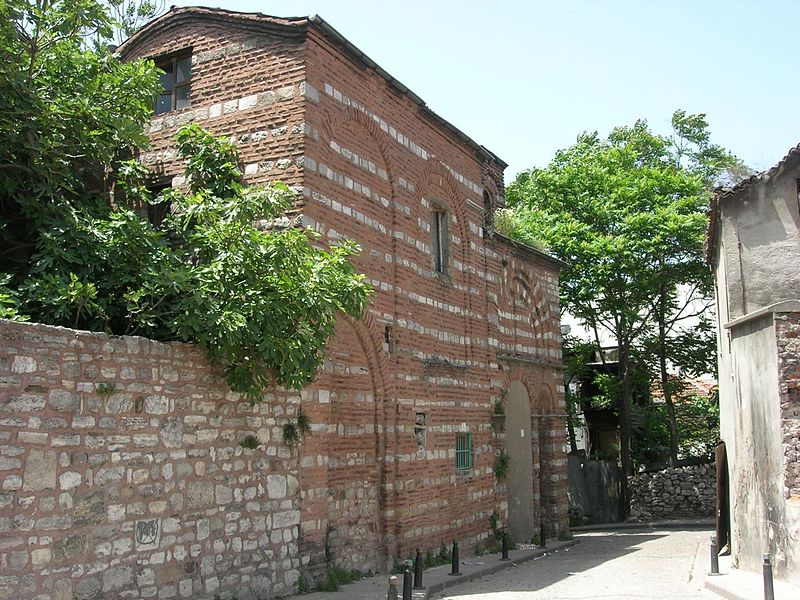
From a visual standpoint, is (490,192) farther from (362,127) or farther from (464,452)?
(464,452)

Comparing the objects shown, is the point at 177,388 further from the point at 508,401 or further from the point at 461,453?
the point at 508,401

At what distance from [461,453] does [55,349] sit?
30.8 feet

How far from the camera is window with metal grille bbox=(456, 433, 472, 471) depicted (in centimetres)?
1538

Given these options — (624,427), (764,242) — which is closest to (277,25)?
(764,242)

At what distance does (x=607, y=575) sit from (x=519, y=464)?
484cm

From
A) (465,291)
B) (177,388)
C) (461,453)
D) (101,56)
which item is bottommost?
(461,453)

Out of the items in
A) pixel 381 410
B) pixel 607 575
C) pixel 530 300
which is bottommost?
pixel 607 575

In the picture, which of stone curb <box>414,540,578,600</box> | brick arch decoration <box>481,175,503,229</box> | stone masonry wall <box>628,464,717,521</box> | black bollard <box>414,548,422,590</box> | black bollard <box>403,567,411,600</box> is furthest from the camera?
stone masonry wall <box>628,464,717,521</box>

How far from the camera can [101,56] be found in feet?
33.7

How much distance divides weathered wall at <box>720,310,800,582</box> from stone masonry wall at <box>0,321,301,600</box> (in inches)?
250

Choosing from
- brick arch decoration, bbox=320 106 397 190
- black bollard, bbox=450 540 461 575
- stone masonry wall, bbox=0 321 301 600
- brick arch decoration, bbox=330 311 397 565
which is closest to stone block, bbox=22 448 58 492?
stone masonry wall, bbox=0 321 301 600

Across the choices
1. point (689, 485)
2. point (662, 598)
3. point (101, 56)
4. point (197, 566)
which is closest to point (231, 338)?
point (197, 566)

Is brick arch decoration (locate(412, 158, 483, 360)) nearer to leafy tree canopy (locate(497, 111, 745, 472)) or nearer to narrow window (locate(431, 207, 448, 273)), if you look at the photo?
narrow window (locate(431, 207, 448, 273))

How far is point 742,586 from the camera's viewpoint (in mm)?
11062
